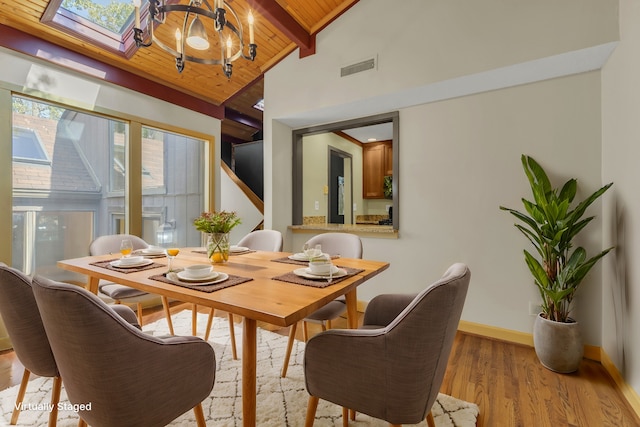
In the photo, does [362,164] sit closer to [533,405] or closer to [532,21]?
[532,21]

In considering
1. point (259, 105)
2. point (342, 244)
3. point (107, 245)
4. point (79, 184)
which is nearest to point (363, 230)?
point (342, 244)

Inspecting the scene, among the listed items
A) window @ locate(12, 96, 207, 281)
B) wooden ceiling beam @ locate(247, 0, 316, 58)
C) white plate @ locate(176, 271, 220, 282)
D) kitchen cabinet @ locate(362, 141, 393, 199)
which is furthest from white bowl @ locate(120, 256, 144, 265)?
kitchen cabinet @ locate(362, 141, 393, 199)

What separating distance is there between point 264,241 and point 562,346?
2409mm

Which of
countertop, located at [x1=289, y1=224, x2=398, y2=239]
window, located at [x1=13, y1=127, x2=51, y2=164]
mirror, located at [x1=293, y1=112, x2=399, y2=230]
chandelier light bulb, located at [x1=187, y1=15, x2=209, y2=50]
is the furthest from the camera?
mirror, located at [x1=293, y1=112, x2=399, y2=230]

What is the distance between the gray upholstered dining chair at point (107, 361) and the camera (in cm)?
88

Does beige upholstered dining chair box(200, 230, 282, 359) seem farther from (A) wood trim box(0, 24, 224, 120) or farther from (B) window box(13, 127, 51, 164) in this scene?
(A) wood trim box(0, 24, 224, 120)

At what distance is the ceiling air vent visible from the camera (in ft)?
9.36

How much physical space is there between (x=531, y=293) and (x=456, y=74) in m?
1.91

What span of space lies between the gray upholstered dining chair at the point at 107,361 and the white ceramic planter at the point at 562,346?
7.57ft

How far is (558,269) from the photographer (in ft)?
7.04

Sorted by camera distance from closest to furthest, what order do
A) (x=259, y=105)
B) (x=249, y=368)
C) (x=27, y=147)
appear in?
(x=249, y=368), (x=27, y=147), (x=259, y=105)

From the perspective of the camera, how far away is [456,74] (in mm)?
2438

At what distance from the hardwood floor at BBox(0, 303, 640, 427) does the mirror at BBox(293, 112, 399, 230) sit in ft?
6.09

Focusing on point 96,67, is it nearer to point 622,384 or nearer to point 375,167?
point 375,167
